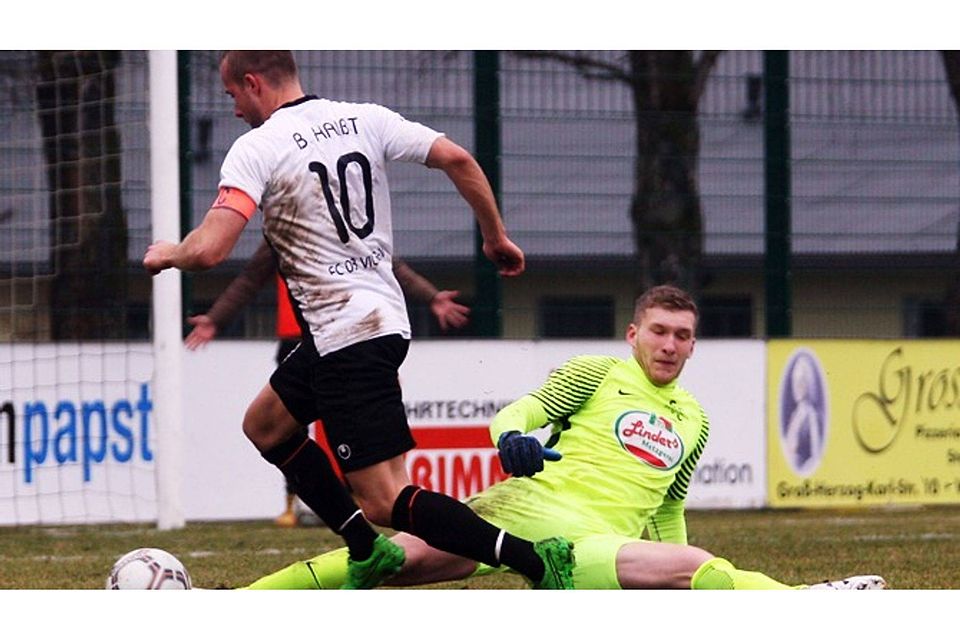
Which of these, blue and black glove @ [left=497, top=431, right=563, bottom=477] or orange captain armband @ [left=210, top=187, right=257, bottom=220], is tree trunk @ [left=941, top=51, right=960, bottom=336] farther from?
orange captain armband @ [left=210, top=187, right=257, bottom=220]

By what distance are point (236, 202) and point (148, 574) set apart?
4.09 ft

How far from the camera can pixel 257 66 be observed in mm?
5711

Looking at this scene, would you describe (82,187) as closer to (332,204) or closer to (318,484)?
(318,484)

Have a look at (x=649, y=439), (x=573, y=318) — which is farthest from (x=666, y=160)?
(x=649, y=439)

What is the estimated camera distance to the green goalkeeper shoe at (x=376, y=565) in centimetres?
564

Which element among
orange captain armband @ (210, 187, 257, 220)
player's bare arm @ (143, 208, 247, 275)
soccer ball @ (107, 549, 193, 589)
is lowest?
soccer ball @ (107, 549, 193, 589)

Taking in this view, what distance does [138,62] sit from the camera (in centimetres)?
1097

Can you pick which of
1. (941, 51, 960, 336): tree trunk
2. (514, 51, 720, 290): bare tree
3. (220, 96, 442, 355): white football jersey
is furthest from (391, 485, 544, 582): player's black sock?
(941, 51, 960, 336): tree trunk

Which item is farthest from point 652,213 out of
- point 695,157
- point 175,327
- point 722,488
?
point 175,327

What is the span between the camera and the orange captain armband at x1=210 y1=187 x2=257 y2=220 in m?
5.38

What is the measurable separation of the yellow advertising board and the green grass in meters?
0.18

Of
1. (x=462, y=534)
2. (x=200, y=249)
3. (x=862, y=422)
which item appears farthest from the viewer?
(x=862, y=422)

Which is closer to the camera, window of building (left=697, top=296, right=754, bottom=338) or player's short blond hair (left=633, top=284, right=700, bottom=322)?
player's short blond hair (left=633, top=284, right=700, bottom=322)

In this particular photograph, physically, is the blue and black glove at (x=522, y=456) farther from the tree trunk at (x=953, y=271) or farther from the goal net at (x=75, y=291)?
the tree trunk at (x=953, y=271)
